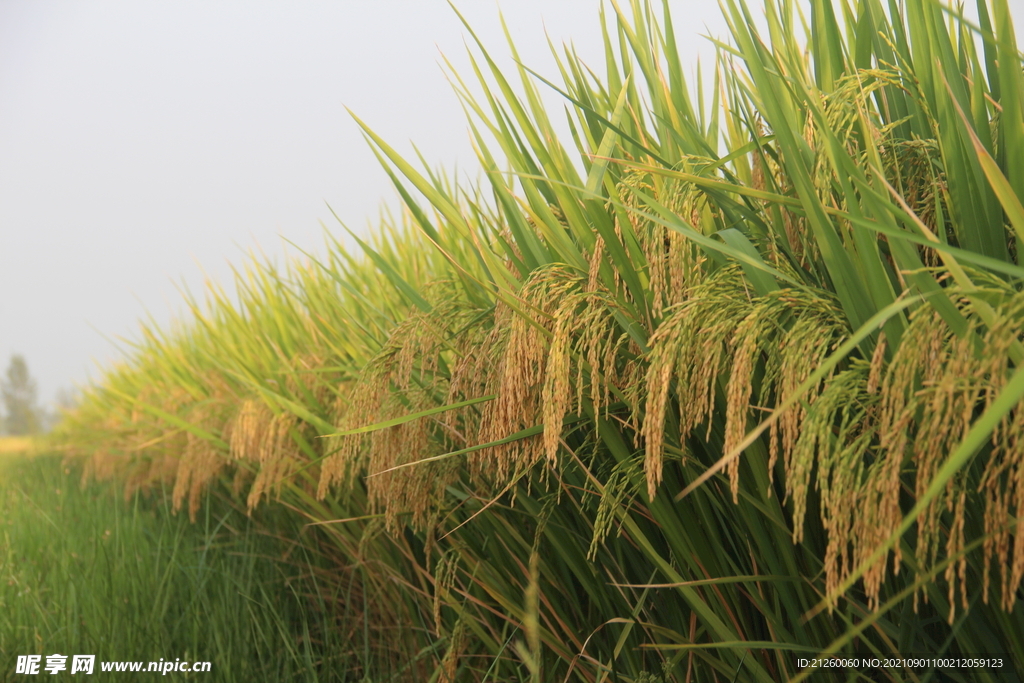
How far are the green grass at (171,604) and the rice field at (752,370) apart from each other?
0.88 m

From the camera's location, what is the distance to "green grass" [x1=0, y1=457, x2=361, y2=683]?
264 centimetres

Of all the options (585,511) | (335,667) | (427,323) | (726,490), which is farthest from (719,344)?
(335,667)

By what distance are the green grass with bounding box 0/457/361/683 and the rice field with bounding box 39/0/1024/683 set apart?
883 millimetres

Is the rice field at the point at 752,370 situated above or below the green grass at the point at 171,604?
above

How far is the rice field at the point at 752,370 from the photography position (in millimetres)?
901

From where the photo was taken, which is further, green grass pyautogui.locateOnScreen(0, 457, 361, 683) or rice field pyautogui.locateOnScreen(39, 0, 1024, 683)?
green grass pyautogui.locateOnScreen(0, 457, 361, 683)

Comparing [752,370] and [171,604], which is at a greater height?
[752,370]

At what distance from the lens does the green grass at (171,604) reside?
8.66 ft

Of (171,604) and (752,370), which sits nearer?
(752,370)

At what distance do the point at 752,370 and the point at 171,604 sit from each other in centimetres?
303

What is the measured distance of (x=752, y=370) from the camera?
3.18 ft

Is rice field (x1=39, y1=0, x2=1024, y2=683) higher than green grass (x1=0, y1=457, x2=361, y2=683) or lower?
higher

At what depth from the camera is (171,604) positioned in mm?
3121

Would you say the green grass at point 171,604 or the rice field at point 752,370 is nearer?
the rice field at point 752,370
